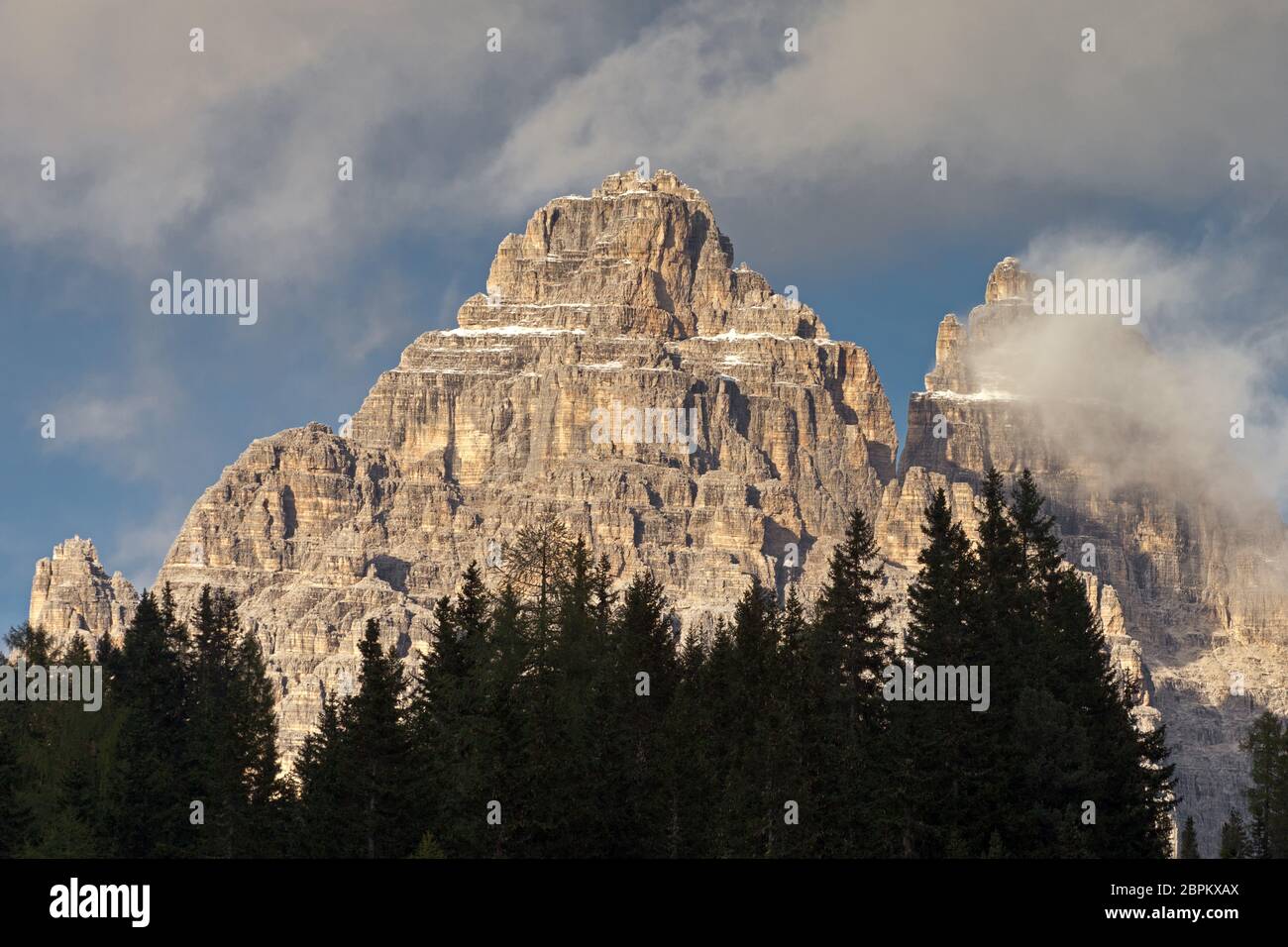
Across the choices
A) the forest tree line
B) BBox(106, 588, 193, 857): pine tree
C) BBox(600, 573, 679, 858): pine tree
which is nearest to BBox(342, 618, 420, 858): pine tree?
the forest tree line

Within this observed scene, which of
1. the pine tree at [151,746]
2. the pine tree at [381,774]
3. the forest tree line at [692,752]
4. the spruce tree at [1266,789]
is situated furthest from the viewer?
the spruce tree at [1266,789]

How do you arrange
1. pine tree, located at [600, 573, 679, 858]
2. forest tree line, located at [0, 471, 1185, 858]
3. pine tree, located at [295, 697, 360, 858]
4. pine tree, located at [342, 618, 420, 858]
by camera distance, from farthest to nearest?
pine tree, located at [295, 697, 360, 858], pine tree, located at [342, 618, 420, 858], pine tree, located at [600, 573, 679, 858], forest tree line, located at [0, 471, 1185, 858]

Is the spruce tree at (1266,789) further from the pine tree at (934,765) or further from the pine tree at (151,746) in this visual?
the pine tree at (151,746)

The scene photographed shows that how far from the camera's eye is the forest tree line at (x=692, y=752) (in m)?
71.4

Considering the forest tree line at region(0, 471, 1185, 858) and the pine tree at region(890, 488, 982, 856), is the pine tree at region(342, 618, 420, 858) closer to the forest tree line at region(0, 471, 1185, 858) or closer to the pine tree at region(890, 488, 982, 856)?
→ the forest tree line at region(0, 471, 1185, 858)

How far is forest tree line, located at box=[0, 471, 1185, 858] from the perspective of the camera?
2813 inches

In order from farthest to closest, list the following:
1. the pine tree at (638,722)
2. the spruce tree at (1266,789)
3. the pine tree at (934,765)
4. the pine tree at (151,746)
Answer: the spruce tree at (1266,789) < the pine tree at (151,746) < the pine tree at (638,722) < the pine tree at (934,765)

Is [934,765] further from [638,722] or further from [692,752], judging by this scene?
[638,722]

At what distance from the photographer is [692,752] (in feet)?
263

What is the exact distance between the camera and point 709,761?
3172 inches

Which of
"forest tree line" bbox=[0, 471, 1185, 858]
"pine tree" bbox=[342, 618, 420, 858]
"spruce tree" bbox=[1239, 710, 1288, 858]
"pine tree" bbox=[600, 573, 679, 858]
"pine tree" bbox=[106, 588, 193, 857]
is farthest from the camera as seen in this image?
"spruce tree" bbox=[1239, 710, 1288, 858]

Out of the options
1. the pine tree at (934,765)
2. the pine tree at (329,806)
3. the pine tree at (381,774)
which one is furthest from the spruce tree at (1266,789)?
the pine tree at (329,806)
